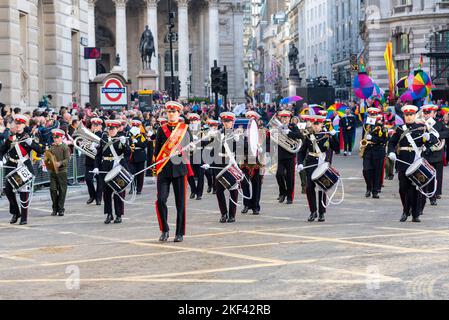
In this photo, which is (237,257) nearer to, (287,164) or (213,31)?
(287,164)

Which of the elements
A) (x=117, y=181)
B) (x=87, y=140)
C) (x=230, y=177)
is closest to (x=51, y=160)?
(x=87, y=140)

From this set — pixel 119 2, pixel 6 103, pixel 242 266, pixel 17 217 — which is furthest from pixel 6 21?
pixel 119 2

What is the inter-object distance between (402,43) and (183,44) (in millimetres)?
40000

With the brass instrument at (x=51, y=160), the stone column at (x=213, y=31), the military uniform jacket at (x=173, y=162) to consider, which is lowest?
the brass instrument at (x=51, y=160)

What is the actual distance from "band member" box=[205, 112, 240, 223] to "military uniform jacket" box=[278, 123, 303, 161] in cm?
174

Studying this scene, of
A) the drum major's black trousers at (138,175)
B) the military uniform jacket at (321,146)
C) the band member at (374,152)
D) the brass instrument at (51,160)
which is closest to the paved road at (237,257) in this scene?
the brass instrument at (51,160)

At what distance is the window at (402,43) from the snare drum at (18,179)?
50.7 metres

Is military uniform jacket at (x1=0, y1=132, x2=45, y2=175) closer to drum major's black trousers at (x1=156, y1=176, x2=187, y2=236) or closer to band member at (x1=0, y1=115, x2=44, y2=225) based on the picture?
band member at (x1=0, y1=115, x2=44, y2=225)

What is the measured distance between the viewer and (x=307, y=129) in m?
18.5

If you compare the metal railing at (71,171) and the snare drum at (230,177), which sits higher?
the snare drum at (230,177)

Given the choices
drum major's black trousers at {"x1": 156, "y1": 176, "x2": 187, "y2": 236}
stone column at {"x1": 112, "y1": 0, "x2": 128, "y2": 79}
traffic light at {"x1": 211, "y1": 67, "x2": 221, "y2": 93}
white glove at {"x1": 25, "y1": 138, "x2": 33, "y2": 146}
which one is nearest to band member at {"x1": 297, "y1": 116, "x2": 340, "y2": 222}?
drum major's black trousers at {"x1": 156, "y1": 176, "x2": 187, "y2": 236}

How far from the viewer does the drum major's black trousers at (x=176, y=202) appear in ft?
50.0

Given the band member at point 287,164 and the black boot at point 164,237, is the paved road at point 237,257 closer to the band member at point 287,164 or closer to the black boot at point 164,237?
the black boot at point 164,237

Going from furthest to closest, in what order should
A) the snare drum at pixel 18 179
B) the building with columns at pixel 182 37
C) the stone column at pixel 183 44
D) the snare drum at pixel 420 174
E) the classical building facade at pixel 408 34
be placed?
the building with columns at pixel 182 37 → the stone column at pixel 183 44 → the classical building facade at pixel 408 34 → the snare drum at pixel 18 179 → the snare drum at pixel 420 174
